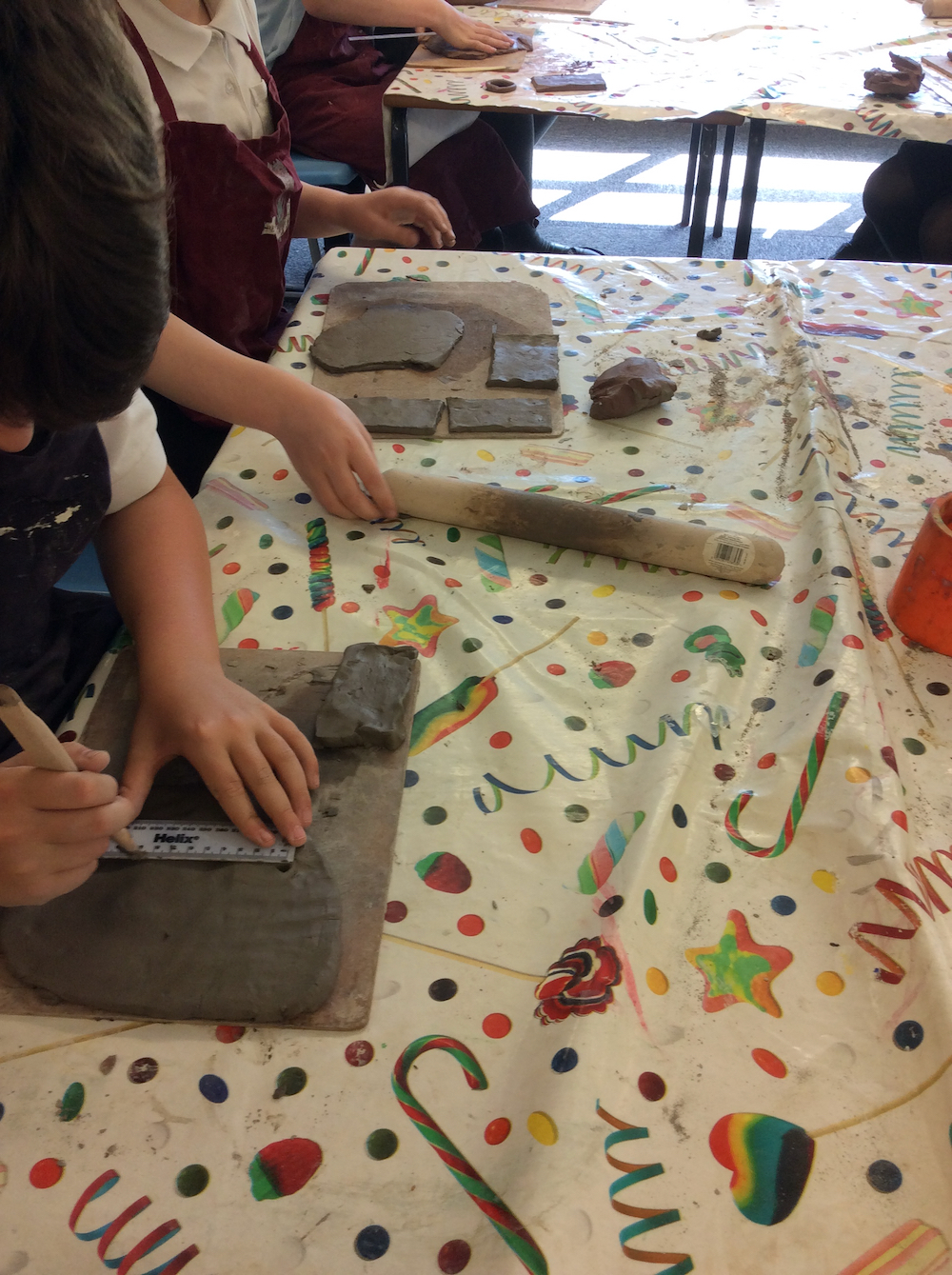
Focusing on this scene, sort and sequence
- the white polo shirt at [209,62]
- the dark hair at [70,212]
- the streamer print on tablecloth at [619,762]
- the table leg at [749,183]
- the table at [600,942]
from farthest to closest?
1. the table leg at [749,183]
2. the white polo shirt at [209,62]
3. the streamer print on tablecloth at [619,762]
4. the table at [600,942]
5. the dark hair at [70,212]

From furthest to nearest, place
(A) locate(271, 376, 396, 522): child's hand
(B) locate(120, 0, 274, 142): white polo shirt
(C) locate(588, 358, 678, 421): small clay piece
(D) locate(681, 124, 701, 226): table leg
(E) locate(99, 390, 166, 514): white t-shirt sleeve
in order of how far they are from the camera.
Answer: (D) locate(681, 124, 701, 226): table leg
(B) locate(120, 0, 274, 142): white polo shirt
(C) locate(588, 358, 678, 421): small clay piece
(A) locate(271, 376, 396, 522): child's hand
(E) locate(99, 390, 166, 514): white t-shirt sleeve

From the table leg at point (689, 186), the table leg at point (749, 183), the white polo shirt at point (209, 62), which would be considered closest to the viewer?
the white polo shirt at point (209, 62)

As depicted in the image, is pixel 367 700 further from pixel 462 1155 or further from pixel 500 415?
pixel 500 415

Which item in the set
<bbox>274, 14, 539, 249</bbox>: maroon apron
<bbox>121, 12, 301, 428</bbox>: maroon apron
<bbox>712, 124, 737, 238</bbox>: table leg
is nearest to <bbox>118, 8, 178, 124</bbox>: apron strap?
<bbox>121, 12, 301, 428</bbox>: maroon apron

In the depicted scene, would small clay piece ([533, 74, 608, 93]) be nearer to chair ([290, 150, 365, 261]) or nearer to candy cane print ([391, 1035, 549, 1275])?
chair ([290, 150, 365, 261])

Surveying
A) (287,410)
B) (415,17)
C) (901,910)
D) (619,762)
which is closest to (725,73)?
(415,17)

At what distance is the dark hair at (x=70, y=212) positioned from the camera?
0.40 metres

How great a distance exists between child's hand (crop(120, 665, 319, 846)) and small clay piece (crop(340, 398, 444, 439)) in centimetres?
51

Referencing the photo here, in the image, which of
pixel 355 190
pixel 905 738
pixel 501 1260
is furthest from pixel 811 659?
pixel 355 190

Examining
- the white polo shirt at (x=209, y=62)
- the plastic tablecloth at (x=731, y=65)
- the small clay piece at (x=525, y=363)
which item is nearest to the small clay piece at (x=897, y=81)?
the plastic tablecloth at (x=731, y=65)

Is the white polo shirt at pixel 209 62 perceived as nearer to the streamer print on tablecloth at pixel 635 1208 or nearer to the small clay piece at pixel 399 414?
the small clay piece at pixel 399 414

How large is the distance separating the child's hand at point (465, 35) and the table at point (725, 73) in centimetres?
11

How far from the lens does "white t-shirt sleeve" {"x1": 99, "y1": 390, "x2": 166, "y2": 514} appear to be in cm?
88

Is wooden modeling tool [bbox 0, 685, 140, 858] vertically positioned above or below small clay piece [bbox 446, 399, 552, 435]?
A: above
